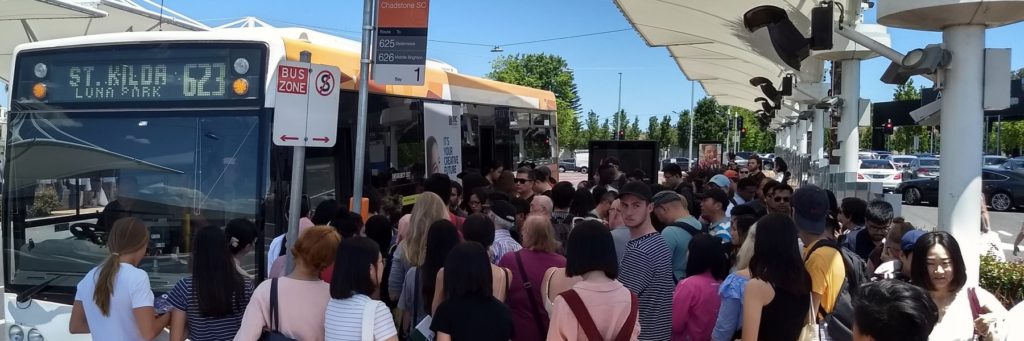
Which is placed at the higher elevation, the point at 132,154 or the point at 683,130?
the point at 683,130

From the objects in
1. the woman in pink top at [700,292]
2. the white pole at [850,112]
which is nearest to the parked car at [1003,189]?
the white pole at [850,112]

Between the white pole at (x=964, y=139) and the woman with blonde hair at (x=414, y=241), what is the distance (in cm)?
419

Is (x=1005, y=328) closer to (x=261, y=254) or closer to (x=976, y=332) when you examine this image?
(x=976, y=332)

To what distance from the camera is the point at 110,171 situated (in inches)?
235

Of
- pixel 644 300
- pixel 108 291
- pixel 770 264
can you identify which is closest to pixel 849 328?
pixel 770 264

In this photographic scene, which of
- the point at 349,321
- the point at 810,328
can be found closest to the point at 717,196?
the point at 810,328

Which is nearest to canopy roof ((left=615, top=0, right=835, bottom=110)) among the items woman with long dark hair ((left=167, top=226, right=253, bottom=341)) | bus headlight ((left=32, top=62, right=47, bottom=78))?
bus headlight ((left=32, top=62, right=47, bottom=78))

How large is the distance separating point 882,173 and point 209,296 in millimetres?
33490

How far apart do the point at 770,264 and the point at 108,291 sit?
3.33 m

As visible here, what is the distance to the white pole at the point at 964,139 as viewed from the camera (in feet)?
21.2

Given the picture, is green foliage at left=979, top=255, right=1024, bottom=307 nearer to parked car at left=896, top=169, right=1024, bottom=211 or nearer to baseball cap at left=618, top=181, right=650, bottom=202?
baseball cap at left=618, top=181, right=650, bottom=202

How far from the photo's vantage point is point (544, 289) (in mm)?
4605

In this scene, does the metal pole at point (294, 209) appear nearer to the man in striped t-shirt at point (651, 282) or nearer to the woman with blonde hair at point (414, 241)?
the woman with blonde hair at point (414, 241)

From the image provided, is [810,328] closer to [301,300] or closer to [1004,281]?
[301,300]
